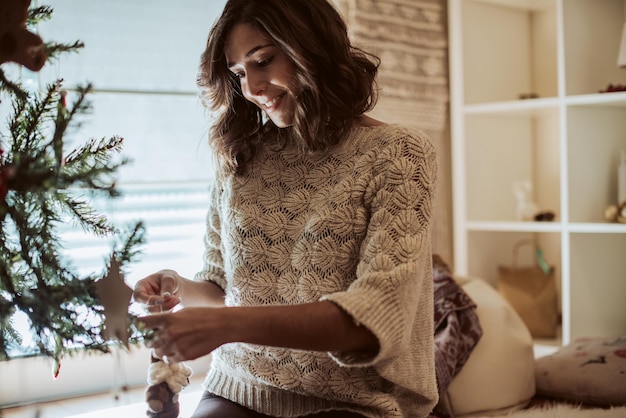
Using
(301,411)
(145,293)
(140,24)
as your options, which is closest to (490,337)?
(301,411)

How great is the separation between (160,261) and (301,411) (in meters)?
1.65

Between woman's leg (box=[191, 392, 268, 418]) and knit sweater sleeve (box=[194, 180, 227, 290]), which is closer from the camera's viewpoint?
woman's leg (box=[191, 392, 268, 418])

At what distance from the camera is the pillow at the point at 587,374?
239 centimetres

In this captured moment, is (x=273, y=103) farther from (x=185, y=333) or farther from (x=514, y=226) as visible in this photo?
(x=514, y=226)

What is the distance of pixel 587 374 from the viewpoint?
2.46m

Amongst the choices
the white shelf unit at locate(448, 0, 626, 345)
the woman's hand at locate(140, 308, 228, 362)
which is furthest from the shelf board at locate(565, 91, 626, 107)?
the woman's hand at locate(140, 308, 228, 362)

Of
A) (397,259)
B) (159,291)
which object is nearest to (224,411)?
(159,291)

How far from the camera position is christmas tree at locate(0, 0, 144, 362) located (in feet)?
3.03

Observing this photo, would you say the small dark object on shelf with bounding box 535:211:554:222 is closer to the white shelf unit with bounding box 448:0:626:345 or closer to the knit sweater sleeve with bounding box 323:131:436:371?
the white shelf unit with bounding box 448:0:626:345

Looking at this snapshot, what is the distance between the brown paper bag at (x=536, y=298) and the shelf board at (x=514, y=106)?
0.70 m

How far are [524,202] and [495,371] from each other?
116 cm

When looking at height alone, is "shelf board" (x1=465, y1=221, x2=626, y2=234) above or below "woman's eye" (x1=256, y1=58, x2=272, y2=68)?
below

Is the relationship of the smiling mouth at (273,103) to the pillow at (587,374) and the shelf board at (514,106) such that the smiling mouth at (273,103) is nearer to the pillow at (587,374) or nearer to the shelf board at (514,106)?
the pillow at (587,374)

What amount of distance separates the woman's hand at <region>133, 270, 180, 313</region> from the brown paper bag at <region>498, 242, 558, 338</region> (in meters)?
2.13
